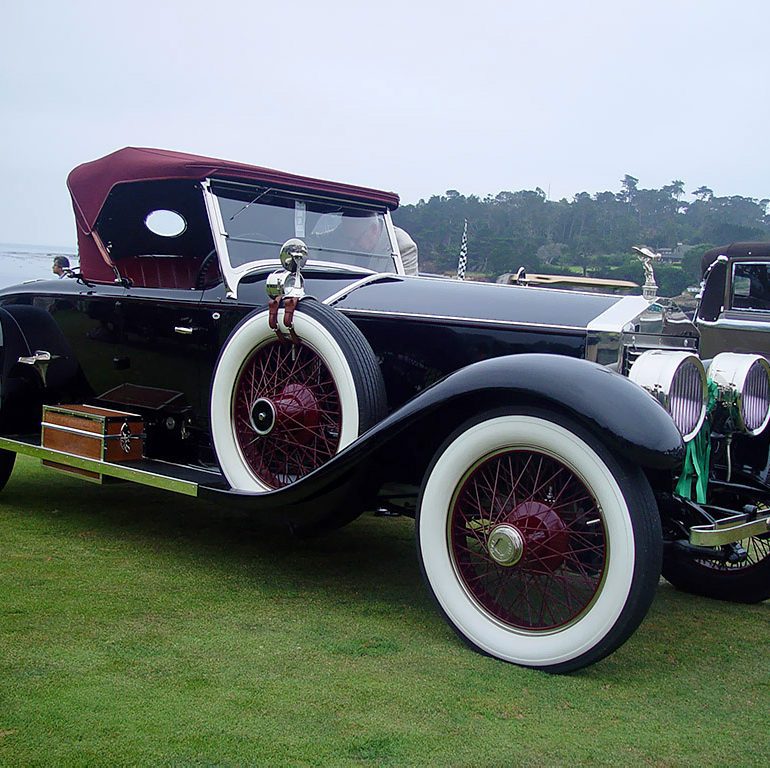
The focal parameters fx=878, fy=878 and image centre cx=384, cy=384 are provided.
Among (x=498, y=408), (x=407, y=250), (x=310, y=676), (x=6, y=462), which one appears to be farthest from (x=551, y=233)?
(x=310, y=676)

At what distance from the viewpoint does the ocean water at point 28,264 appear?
6.12m

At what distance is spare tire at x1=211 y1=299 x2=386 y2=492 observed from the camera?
12.3 ft

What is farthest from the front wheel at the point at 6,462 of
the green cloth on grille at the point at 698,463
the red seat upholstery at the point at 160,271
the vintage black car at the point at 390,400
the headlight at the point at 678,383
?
the green cloth on grille at the point at 698,463

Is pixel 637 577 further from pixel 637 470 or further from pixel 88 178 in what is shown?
pixel 88 178

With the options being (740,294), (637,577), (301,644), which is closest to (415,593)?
(301,644)

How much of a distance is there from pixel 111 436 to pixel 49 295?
136cm

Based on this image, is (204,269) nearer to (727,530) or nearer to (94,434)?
(94,434)

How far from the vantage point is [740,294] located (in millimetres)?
10086

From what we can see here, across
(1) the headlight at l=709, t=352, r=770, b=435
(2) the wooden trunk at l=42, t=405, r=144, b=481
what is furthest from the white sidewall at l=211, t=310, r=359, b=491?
(1) the headlight at l=709, t=352, r=770, b=435

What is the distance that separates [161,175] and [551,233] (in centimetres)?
598

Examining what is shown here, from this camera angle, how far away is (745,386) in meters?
3.68

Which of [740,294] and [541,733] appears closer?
[541,733]

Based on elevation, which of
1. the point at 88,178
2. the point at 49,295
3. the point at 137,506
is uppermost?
the point at 88,178

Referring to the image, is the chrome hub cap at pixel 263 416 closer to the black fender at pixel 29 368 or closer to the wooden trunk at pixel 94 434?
the wooden trunk at pixel 94 434
